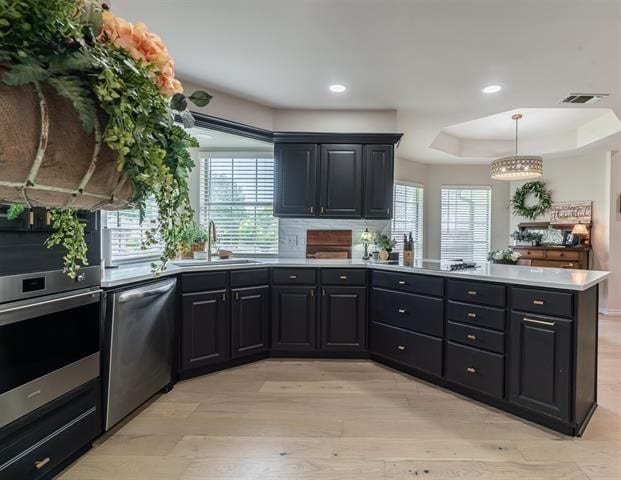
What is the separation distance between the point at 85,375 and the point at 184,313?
100 cm

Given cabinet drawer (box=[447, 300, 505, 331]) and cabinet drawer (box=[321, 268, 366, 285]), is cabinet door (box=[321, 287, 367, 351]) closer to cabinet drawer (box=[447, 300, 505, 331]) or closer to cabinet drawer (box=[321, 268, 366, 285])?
cabinet drawer (box=[321, 268, 366, 285])

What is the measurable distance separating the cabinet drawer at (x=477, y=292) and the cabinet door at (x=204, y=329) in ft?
6.36

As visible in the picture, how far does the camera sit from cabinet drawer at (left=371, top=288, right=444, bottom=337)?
2873mm

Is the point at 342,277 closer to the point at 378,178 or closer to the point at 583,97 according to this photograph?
the point at 378,178

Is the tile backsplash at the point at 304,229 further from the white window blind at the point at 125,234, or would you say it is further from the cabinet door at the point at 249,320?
the white window blind at the point at 125,234

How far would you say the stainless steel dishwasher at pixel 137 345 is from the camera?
2.13 meters

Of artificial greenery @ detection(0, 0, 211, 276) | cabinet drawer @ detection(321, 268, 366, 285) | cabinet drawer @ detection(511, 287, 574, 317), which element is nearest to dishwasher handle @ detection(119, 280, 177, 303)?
cabinet drawer @ detection(321, 268, 366, 285)

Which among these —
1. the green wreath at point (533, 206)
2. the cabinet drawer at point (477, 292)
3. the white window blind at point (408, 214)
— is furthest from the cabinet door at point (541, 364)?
the green wreath at point (533, 206)

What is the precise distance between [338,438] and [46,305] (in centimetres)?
177

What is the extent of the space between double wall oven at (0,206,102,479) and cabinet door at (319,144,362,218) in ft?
7.67

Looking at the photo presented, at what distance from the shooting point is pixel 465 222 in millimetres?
6527


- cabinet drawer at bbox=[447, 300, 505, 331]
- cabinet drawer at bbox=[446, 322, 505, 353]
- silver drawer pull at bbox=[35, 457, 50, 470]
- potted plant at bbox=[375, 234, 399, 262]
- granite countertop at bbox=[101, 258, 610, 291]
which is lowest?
silver drawer pull at bbox=[35, 457, 50, 470]

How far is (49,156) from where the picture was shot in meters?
0.43

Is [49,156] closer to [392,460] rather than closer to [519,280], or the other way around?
[392,460]
